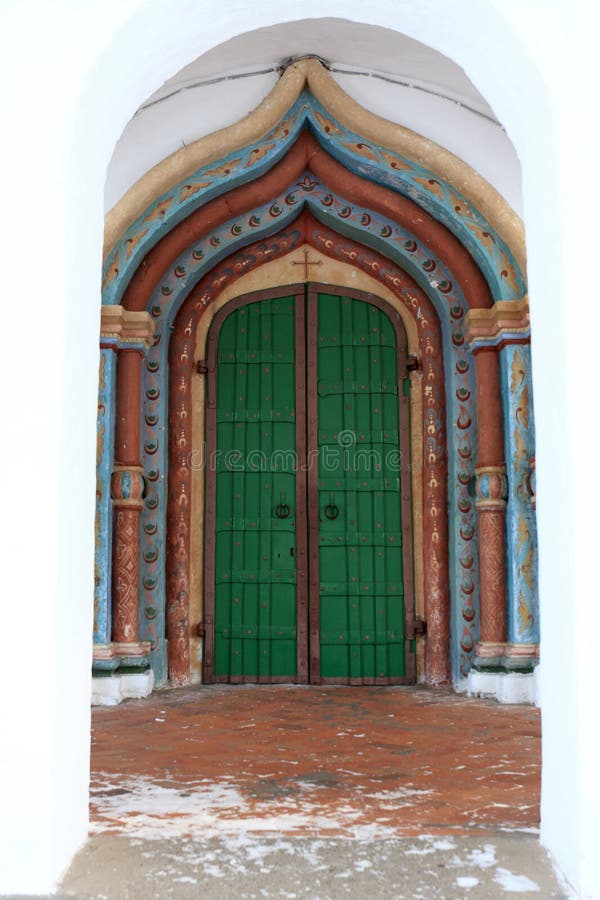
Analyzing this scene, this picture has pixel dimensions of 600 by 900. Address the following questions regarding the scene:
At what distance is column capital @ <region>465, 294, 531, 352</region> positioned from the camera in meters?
5.38

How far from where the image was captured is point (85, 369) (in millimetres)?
2369

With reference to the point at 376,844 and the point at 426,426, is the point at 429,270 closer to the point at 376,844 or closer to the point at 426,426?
the point at 426,426

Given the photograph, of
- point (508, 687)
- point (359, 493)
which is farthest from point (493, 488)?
point (508, 687)

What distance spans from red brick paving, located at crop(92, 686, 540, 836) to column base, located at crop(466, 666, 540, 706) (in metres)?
0.11

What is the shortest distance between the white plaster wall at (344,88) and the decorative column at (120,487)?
0.81 m

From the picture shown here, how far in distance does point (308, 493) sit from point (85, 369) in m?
3.61

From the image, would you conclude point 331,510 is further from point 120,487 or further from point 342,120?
point 342,120

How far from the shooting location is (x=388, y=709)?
4871mm

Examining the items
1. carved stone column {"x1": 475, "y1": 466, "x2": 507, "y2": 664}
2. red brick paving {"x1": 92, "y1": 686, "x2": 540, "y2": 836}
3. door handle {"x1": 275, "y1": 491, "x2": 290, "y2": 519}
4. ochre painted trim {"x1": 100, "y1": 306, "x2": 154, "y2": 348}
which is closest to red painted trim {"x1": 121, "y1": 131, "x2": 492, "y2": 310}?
ochre painted trim {"x1": 100, "y1": 306, "x2": 154, "y2": 348}

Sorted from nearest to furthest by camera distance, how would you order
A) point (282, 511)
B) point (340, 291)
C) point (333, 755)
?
point (333, 755) → point (282, 511) → point (340, 291)

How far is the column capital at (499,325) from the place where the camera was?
5.38 m

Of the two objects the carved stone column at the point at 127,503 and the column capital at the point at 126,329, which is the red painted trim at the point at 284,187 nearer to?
the column capital at the point at 126,329

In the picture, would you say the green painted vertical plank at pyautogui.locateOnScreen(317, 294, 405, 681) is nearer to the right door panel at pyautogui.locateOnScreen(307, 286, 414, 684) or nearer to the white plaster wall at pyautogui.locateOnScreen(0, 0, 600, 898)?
the right door panel at pyautogui.locateOnScreen(307, 286, 414, 684)

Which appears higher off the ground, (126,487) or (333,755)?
(126,487)
